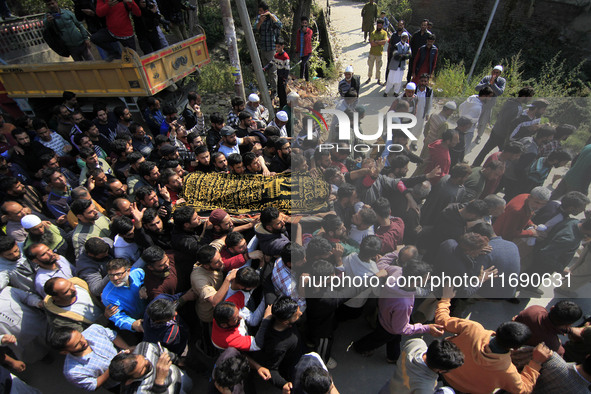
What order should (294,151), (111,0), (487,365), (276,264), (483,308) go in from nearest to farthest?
(487,365) < (276,264) < (483,308) < (294,151) < (111,0)

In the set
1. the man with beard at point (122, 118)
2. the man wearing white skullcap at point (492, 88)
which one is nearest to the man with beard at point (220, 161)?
the man with beard at point (122, 118)

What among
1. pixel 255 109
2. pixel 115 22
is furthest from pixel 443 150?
pixel 115 22

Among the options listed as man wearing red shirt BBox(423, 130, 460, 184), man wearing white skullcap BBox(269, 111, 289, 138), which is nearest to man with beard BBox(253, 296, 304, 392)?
man wearing red shirt BBox(423, 130, 460, 184)

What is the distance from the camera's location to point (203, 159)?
4.10 m

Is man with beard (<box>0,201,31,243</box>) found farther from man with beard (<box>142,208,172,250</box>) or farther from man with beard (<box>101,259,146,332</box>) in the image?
man with beard (<box>101,259,146,332</box>)

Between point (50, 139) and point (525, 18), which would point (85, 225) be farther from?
point (525, 18)

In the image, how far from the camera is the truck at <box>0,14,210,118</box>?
206 inches

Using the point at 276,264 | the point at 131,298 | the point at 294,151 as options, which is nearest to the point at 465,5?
the point at 294,151

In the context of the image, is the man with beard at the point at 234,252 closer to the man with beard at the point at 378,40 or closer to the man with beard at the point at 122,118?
the man with beard at the point at 122,118

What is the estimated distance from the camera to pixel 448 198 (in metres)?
3.51

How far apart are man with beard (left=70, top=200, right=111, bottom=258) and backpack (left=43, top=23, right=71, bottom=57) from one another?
511cm

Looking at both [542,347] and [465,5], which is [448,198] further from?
[465,5]

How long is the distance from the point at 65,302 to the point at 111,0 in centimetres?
542

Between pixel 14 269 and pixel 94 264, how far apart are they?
2.44ft
